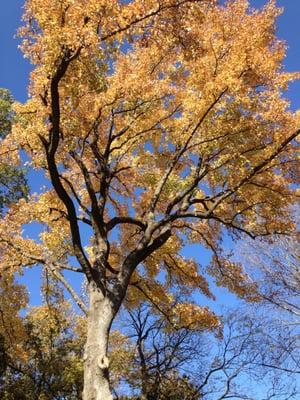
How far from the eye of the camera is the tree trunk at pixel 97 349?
747 centimetres

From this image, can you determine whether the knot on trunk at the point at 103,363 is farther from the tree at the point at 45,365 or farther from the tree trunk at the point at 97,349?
the tree at the point at 45,365

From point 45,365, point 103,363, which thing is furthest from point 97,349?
point 45,365

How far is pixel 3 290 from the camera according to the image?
43.5 ft

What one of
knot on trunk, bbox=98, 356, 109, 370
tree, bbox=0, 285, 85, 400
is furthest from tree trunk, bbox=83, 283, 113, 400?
tree, bbox=0, 285, 85, 400

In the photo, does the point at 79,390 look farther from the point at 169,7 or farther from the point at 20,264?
the point at 169,7

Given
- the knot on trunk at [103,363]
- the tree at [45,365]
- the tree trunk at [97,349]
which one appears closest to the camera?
the tree trunk at [97,349]

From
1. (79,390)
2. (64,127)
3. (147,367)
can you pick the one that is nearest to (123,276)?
(64,127)

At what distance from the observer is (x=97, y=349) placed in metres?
7.90

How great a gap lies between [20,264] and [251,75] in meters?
6.59

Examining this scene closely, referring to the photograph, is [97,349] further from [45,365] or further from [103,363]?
[45,365]

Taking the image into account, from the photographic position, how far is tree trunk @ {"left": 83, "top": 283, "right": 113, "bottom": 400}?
7473mm

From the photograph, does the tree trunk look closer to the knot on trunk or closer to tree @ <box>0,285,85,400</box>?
the knot on trunk

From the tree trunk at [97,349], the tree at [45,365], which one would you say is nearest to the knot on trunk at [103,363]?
the tree trunk at [97,349]

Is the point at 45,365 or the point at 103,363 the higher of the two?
the point at 45,365
